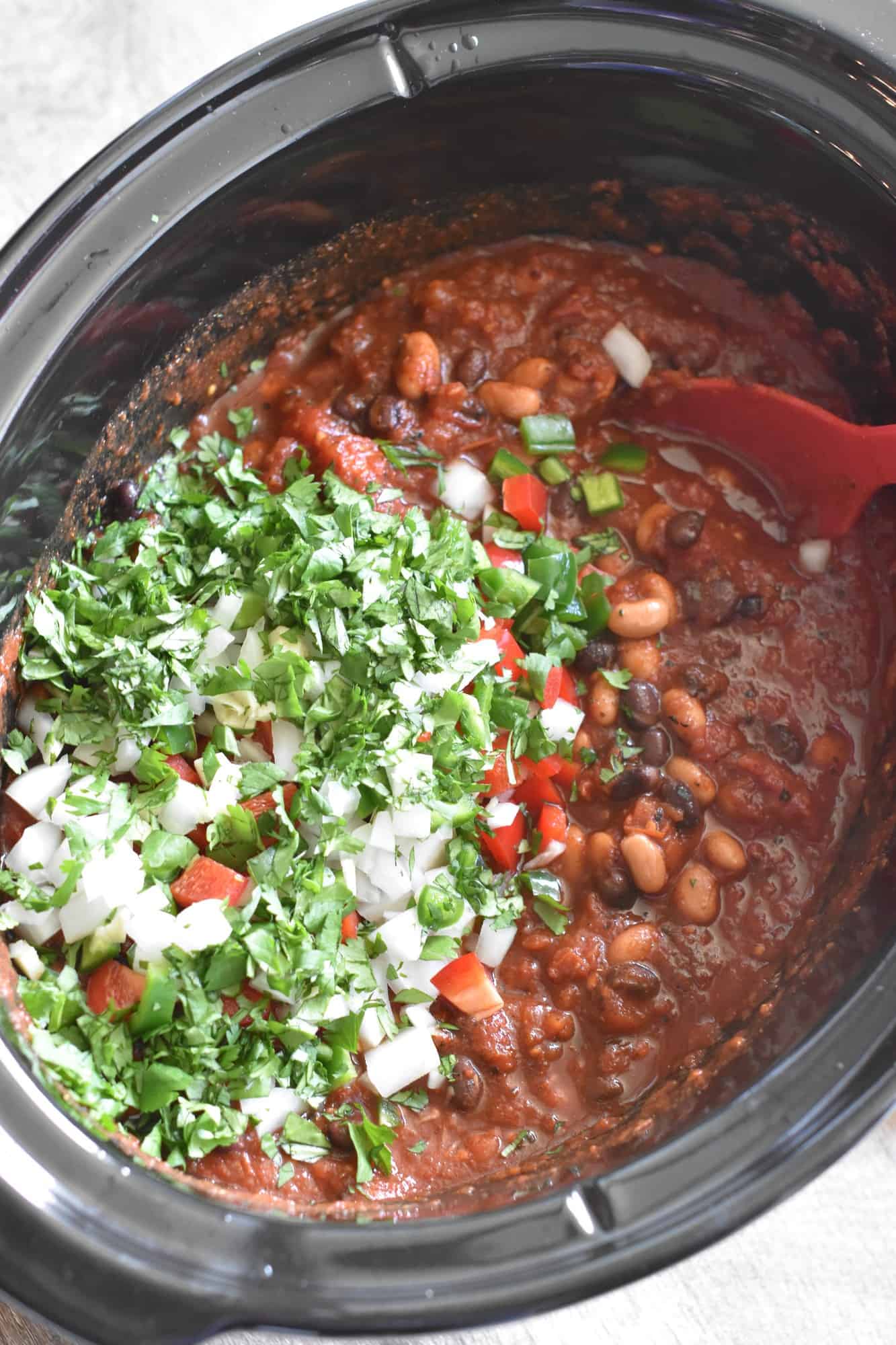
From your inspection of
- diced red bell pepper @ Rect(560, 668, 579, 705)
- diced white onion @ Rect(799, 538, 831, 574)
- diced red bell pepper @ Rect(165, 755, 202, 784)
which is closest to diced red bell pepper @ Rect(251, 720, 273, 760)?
diced red bell pepper @ Rect(165, 755, 202, 784)

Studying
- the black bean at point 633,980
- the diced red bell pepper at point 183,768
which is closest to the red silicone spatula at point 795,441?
the black bean at point 633,980

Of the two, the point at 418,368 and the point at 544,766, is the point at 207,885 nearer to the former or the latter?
the point at 544,766

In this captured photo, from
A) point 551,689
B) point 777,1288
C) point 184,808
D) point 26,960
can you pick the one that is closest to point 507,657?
point 551,689

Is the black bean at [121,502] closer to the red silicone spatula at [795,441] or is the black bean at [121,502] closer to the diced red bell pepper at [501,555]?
the diced red bell pepper at [501,555]

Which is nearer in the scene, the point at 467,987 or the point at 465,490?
the point at 467,987

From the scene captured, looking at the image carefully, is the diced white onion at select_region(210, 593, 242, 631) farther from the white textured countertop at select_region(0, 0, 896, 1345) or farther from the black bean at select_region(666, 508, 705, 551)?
the white textured countertop at select_region(0, 0, 896, 1345)

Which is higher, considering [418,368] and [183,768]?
[418,368]
